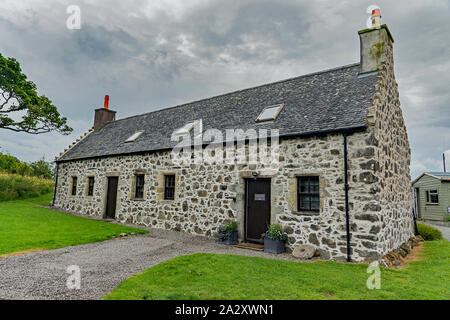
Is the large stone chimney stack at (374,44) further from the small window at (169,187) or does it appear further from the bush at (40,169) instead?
the bush at (40,169)

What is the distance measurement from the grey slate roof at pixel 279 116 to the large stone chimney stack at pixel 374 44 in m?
0.49

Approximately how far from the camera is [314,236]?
818cm

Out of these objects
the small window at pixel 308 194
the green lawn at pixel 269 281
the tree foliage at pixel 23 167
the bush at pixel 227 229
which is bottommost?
the green lawn at pixel 269 281

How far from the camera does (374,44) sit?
998 centimetres

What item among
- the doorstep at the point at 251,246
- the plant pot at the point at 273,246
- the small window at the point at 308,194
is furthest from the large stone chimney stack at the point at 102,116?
the small window at the point at 308,194

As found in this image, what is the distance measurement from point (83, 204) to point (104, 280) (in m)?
12.7

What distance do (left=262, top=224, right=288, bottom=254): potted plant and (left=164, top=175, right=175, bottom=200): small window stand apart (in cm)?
513

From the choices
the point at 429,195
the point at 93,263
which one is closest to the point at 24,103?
the point at 93,263

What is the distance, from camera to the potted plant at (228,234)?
373 inches

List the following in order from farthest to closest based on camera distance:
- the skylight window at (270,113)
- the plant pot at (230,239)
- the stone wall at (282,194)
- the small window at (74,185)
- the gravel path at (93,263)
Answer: the small window at (74,185) < the skylight window at (270,113) < the plant pot at (230,239) < the stone wall at (282,194) < the gravel path at (93,263)

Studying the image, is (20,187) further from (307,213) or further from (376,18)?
(376,18)

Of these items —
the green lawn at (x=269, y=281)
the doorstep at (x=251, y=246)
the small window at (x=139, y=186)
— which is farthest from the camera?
the small window at (x=139, y=186)
